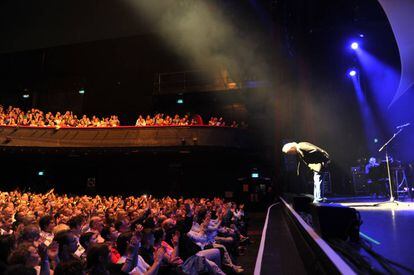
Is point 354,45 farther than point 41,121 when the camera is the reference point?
No

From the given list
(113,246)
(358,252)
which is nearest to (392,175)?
(358,252)

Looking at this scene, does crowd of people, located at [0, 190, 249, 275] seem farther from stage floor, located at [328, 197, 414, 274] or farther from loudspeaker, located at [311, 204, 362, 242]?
stage floor, located at [328, 197, 414, 274]

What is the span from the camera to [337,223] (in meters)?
2.57

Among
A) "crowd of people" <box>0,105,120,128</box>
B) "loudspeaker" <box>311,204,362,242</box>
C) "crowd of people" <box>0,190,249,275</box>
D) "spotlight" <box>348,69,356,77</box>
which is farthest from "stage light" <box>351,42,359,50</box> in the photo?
"crowd of people" <box>0,105,120,128</box>

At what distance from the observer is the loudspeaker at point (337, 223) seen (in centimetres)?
252

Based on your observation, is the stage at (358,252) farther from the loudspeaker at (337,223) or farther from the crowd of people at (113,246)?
the crowd of people at (113,246)

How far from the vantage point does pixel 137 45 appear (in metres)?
18.6

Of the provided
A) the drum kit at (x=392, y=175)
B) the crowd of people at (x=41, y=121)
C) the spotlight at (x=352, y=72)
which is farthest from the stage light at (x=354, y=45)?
the crowd of people at (x=41, y=121)

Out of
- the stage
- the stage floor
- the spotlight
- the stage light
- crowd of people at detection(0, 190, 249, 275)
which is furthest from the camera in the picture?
the spotlight

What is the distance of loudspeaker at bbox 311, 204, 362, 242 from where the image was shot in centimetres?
252

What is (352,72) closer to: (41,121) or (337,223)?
(337,223)

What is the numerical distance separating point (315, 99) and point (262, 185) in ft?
19.5

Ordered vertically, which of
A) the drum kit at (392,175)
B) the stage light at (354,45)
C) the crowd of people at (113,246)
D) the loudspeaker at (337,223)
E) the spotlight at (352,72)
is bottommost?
the crowd of people at (113,246)

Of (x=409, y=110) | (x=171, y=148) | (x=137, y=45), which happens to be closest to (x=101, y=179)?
(x=171, y=148)
